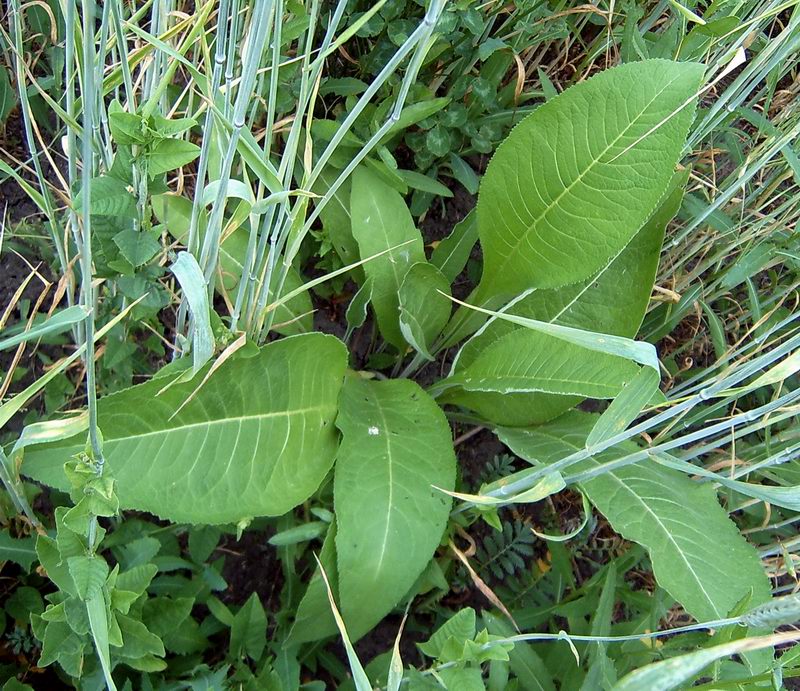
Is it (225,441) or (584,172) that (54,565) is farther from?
(584,172)

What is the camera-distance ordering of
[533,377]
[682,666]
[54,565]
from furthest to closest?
[533,377] → [54,565] → [682,666]

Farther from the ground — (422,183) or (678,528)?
(422,183)

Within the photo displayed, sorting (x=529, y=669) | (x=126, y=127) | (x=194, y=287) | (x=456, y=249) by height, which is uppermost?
(x=126, y=127)

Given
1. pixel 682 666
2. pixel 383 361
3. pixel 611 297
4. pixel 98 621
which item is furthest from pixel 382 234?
pixel 682 666

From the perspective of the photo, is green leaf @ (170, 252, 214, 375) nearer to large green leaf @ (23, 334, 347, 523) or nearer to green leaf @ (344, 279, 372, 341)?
large green leaf @ (23, 334, 347, 523)

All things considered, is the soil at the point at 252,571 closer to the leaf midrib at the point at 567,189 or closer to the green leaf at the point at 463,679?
the green leaf at the point at 463,679

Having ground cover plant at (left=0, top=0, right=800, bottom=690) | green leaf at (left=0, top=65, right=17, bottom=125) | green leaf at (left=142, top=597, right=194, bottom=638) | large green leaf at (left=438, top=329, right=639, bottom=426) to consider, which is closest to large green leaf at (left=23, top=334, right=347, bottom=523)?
ground cover plant at (left=0, top=0, right=800, bottom=690)
